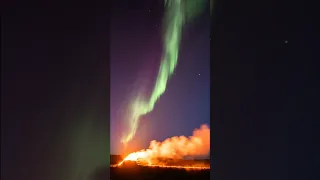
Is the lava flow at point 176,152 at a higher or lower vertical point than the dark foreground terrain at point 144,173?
higher

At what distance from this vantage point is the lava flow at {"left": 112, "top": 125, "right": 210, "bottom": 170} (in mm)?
2381

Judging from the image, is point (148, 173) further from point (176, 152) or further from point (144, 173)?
point (176, 152)

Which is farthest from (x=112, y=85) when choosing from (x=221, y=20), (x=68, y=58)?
(x=221, y=20)

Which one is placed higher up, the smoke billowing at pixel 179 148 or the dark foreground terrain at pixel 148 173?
the smoke billowing at pixel 179 148

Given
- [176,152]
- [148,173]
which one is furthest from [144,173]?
[176,152]

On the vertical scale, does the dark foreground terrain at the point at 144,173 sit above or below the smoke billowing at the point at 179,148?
below

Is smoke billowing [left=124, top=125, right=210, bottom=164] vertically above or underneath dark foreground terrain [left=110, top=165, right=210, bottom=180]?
above

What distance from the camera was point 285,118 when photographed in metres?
2.05

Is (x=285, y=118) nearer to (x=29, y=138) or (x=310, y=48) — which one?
(x=310, y=48)

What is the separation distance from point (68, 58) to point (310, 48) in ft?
5.07

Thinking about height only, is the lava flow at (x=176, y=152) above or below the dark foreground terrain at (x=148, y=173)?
above

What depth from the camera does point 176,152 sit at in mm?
2393

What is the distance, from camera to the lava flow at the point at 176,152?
7.81 feet

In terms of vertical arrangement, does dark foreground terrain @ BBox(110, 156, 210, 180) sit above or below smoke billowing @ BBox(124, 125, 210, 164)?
below
